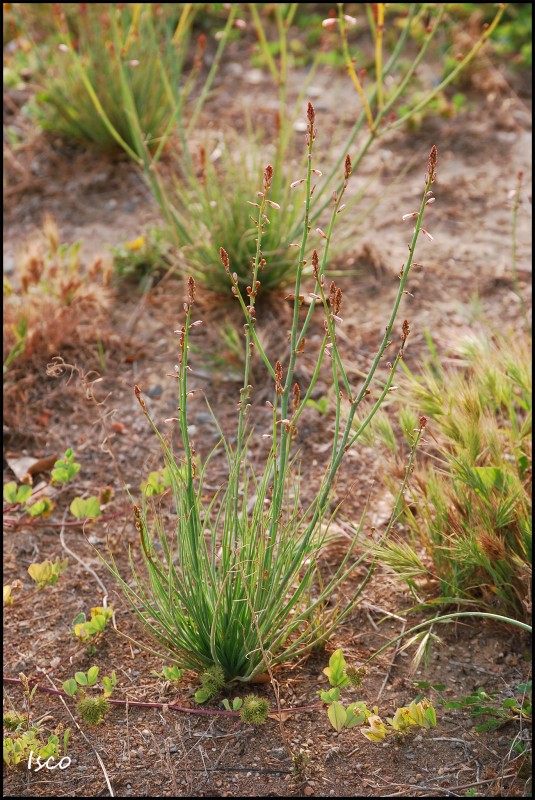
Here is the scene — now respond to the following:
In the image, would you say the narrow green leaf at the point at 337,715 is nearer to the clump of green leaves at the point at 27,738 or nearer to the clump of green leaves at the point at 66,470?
the clump of green leaves at the point at 27,738

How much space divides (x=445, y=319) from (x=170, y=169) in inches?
64.2

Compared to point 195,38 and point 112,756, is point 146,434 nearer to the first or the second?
point 112,756

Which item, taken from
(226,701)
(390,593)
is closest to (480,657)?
(390,593)

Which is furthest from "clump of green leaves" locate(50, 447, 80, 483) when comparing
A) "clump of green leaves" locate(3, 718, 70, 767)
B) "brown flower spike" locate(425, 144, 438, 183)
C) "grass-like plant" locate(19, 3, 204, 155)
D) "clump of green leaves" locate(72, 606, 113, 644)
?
"grass-like plant" locate(19, 3, 204, 155)

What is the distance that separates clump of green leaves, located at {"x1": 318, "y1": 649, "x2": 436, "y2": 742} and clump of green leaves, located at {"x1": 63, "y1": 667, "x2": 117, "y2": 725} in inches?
18.0

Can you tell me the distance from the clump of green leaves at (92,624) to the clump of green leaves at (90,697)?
0.11 m

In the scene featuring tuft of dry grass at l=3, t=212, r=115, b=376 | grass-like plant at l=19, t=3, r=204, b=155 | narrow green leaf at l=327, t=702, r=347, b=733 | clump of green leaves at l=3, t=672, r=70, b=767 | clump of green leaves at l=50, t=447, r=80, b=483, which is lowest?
clump of green leaves at l=3, t=672, r=70, b=767

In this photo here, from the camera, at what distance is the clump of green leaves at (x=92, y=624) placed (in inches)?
80.7

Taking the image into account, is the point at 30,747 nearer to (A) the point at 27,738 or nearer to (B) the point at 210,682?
(A) the point at 27,738

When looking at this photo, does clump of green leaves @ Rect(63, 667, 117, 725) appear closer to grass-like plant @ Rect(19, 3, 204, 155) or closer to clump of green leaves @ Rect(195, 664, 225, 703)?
clump of green leaves @ Rect(195, 664, 225, 703)

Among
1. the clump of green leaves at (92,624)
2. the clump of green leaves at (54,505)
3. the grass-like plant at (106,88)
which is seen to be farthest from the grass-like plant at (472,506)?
the grass-like plant at (106,88)

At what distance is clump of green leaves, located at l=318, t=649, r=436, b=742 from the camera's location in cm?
177

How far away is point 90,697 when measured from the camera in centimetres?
191

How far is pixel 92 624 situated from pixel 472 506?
940mm
